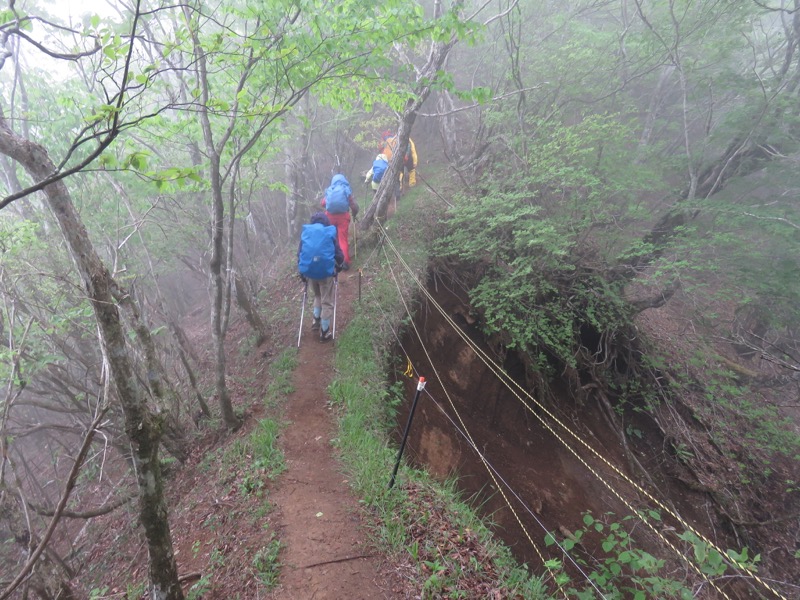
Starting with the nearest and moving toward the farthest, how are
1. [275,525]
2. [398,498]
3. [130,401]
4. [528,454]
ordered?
[130,401]
[275,525]
[398,498]
[528,454]

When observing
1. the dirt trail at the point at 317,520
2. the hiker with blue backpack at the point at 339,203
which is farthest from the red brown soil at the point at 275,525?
the hiker with blue backpack at the point at 339,203

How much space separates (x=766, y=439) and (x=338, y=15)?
9865 millimetres

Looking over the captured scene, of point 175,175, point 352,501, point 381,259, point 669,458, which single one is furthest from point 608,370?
point 175,175

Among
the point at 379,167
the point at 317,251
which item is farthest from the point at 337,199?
the point at 379,167

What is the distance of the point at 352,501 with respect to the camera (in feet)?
14.5

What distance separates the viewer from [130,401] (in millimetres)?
2947

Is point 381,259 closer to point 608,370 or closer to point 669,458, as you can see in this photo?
point 608,370

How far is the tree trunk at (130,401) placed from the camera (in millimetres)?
2951

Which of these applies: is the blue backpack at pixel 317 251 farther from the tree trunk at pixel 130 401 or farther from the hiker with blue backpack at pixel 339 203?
the tree trunk at pixel 130 401

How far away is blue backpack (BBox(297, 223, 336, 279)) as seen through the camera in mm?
6738

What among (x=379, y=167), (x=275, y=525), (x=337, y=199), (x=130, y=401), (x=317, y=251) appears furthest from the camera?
(x=379, y=167)

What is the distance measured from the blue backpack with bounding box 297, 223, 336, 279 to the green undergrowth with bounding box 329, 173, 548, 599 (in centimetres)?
146

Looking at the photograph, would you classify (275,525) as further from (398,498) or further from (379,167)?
(379,167)

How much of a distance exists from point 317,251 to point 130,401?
4.20m
